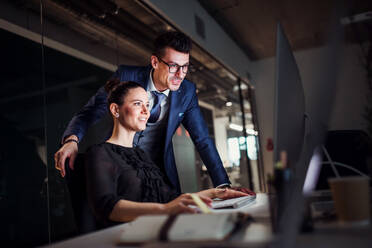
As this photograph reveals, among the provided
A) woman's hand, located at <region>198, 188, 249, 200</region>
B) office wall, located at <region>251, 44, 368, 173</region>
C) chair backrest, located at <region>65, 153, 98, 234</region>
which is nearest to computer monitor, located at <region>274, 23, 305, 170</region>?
woman's hand, located at <region>198, 188, 249, 200</region>

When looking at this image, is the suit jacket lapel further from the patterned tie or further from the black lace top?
the black lace top

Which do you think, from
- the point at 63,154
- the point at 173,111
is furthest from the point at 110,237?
the point at 173,111

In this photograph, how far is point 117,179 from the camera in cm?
154

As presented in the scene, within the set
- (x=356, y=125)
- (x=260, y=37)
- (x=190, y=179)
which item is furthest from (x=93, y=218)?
(x=356, y=125)

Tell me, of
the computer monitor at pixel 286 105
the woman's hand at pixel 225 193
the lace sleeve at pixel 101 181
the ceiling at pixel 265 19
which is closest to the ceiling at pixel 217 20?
the ceiling at pixel 265 19

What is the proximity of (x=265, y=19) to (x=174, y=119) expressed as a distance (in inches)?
131

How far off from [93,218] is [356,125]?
5.66 m

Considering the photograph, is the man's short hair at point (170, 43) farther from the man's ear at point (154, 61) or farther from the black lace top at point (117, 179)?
the black lace top at point (117, 179)

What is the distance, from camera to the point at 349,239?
23.8 inches

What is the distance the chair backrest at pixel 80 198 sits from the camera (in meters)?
1.53

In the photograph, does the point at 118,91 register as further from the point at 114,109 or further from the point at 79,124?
the point at 79,124

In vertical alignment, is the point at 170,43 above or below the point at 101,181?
above

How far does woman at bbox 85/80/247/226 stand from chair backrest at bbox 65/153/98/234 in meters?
0.07

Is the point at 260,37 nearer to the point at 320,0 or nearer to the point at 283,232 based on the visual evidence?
the point at 320,0
